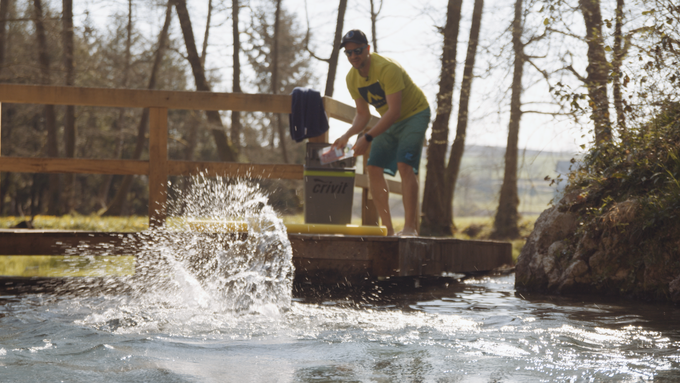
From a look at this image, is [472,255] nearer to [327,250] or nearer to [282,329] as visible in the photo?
[327,250]

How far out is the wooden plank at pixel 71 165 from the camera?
5.27 metres

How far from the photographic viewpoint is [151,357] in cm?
238

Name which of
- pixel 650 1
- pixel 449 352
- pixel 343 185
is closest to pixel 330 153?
pixel 343 185

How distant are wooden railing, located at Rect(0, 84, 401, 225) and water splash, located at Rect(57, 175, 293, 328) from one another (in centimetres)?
34

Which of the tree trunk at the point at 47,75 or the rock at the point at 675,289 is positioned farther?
the tree trunk at the point at 47,75

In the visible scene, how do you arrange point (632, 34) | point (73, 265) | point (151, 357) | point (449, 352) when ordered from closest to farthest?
point (151, 357) → point (449, 352) → point (632, 34) → point (73, 265)

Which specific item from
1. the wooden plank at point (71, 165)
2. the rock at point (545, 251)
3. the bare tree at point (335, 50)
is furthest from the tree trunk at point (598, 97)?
the bare tree at point (335, 50)

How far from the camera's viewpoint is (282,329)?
3016 millimetres

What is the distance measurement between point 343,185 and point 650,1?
3407 millimetres

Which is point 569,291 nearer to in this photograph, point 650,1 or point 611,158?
point 611,158

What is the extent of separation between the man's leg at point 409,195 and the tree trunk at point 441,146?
274 inches

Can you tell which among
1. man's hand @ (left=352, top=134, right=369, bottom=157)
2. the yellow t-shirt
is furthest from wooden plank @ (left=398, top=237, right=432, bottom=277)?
the yellow t-shirt

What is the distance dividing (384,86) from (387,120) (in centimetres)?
31

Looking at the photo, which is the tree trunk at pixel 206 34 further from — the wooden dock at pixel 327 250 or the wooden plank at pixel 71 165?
the wooden dock at pixel 327 250
